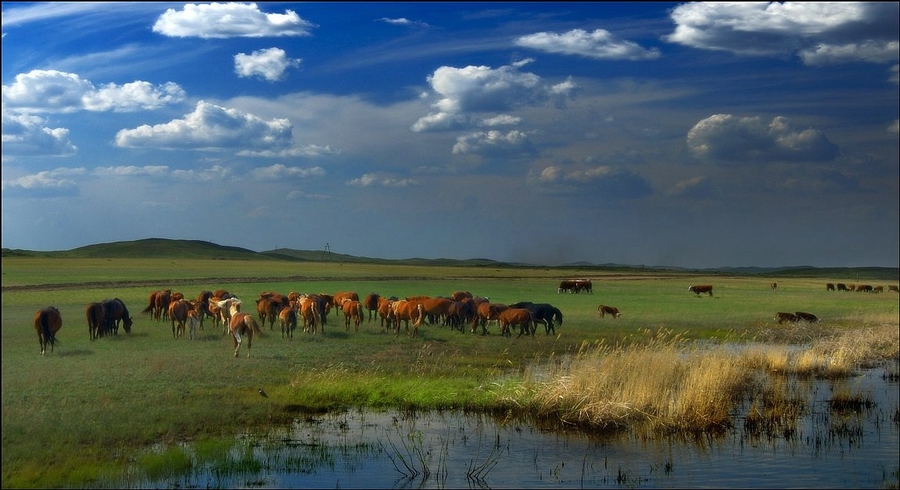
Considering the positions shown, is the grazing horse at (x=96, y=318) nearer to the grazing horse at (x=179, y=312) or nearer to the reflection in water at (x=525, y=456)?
the grazing horse at (x=179, y=312)

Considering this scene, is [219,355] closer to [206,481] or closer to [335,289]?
[206,481]

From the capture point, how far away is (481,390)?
656 inches

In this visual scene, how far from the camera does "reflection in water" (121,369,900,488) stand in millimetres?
11094

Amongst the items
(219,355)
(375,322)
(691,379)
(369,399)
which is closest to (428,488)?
(369,399)

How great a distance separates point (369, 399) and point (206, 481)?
5931 mm

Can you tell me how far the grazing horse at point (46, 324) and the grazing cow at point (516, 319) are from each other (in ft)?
47.8

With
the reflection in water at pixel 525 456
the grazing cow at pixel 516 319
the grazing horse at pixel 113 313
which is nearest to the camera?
the reflection in water at pixel 525 456

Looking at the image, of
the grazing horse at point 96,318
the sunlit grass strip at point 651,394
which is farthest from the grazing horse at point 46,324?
the sunlit grass strip at point 651,394

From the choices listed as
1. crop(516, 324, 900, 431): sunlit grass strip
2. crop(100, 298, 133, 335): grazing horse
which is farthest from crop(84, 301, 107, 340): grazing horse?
Result: crop(516, 324, 900, 431): sunlit grass strip

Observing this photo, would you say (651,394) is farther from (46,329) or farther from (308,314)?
(46,329)

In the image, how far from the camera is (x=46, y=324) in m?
21.2

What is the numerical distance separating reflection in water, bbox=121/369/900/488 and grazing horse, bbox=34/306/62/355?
34.6ft

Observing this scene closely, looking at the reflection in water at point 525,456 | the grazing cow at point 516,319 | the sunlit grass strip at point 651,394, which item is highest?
the grazing cow at point 516,319

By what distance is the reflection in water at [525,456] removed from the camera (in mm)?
11094
